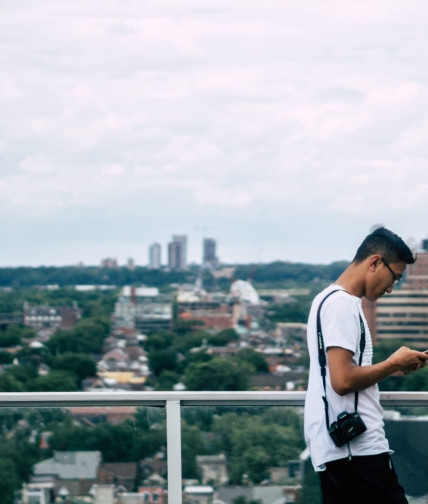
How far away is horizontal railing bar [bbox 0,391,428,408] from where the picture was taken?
3.64m

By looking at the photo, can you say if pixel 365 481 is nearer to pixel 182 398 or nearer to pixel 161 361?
pixel 182 398

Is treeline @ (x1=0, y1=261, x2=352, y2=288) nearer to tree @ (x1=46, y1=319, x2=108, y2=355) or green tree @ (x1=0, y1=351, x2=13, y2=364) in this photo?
tree @ (x1=46, y1=319, x2=108, y2=355)

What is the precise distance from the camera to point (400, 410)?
3.70m

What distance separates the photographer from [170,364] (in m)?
70.4

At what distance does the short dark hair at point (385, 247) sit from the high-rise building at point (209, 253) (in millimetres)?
102471

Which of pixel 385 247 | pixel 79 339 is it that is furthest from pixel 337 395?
pixel 79 339

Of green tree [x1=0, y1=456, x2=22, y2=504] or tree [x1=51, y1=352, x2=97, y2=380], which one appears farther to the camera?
tree [x1=51, y1=352, x2=97, y2=380]

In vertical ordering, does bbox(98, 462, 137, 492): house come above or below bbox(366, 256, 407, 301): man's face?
below

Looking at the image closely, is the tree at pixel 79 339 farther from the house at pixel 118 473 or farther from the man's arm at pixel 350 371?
the man's arm at pixel 350 371

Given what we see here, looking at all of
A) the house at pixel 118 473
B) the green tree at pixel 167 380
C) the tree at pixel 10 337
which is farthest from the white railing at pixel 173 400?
the tree at pixel 10 337

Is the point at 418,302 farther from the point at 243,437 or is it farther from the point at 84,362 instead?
the point at 243,437

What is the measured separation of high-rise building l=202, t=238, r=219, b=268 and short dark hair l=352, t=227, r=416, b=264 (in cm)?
10247

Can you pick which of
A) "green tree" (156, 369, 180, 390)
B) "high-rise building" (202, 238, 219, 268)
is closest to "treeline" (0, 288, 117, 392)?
"green tree" (156, 369, 180, 390)

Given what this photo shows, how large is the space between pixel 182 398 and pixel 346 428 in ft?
3.20
